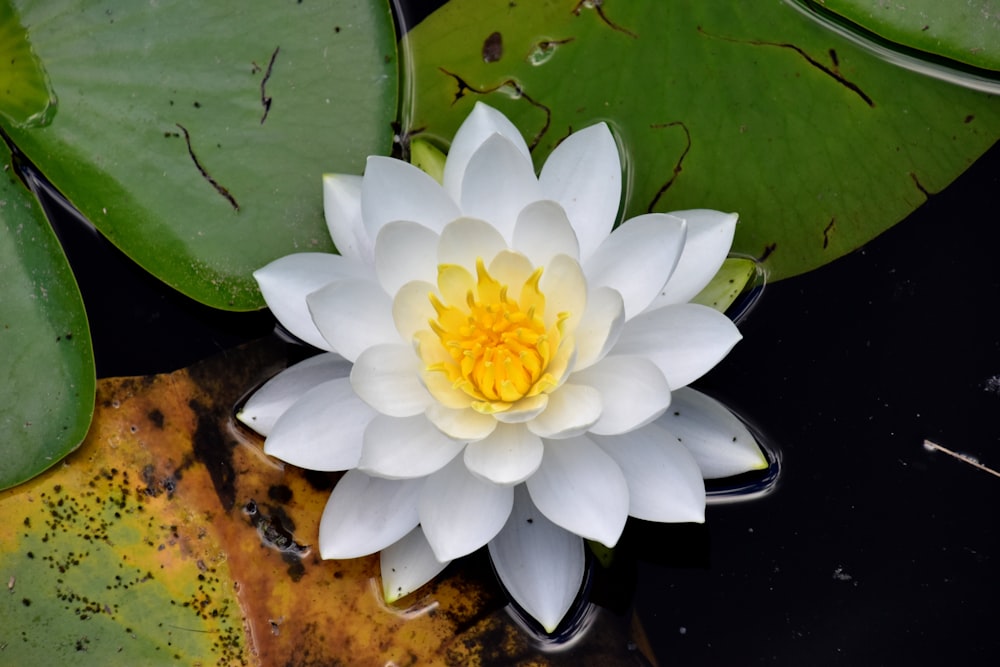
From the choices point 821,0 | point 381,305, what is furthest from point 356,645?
point 821,0

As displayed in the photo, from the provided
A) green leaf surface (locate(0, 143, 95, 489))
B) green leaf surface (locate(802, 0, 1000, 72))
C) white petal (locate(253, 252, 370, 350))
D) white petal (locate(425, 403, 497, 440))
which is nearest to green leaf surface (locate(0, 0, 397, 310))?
green leaf surface (locate(0, 143, 95, 489))

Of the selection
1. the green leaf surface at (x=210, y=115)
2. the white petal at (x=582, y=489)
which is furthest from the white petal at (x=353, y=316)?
the green leaf surface at (x=210, y=115)

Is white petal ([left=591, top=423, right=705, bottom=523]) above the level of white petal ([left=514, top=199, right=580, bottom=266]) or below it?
below

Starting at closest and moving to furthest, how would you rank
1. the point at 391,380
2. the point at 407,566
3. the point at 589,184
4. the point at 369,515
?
the point at 391,380 < the point at 589,184 < the point at 369,515 < the point at 407,566

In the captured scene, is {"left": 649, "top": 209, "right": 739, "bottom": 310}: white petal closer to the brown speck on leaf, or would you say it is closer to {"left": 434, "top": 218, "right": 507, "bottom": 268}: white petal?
{"left": 434, "top": 218, "right": 507, "bottom": 268}: white petal

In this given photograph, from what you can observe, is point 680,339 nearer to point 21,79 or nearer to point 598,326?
point 598,326

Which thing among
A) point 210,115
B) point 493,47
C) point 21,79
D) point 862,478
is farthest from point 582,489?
point 21,79

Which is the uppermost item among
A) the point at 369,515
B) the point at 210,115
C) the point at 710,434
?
the point at 210,115

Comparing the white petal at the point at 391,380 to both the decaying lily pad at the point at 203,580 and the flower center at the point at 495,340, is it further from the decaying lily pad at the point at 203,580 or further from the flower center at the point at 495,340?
the decaying lily pad at the point at 203,580
